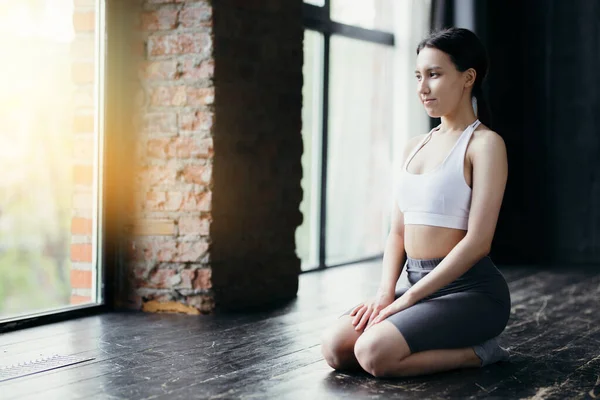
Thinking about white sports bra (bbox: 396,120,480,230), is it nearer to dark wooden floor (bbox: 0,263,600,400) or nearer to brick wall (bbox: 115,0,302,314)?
dark wooden floor (bbox: 0,263,600,400)

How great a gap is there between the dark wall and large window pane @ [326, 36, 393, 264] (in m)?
0.81

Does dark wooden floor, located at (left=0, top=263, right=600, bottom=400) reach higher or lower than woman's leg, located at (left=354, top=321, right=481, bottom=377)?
lower

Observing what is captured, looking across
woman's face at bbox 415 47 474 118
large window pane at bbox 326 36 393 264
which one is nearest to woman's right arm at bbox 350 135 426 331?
woman's face at bbox 415 47 474 118

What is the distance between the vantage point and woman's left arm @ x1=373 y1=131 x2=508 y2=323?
2570mm

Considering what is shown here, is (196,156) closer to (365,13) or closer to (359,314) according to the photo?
(359,314)

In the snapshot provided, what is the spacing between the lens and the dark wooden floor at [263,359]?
2.42m

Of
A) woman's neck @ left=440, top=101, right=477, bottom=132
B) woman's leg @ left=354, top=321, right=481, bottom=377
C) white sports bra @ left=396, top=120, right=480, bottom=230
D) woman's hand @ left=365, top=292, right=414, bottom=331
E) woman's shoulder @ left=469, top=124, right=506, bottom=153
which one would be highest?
woman's neck @ left=440, top=101, right=477, bottom=132

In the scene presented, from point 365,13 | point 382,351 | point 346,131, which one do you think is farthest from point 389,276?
point 365,13

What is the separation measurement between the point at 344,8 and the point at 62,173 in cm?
268

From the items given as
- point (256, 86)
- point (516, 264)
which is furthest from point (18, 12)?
point (516, 264)

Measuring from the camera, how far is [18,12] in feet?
11.1

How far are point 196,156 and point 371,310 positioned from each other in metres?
1.36

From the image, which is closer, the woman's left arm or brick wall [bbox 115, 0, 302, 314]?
the woman's left arm

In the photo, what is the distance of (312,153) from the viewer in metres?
5.55
